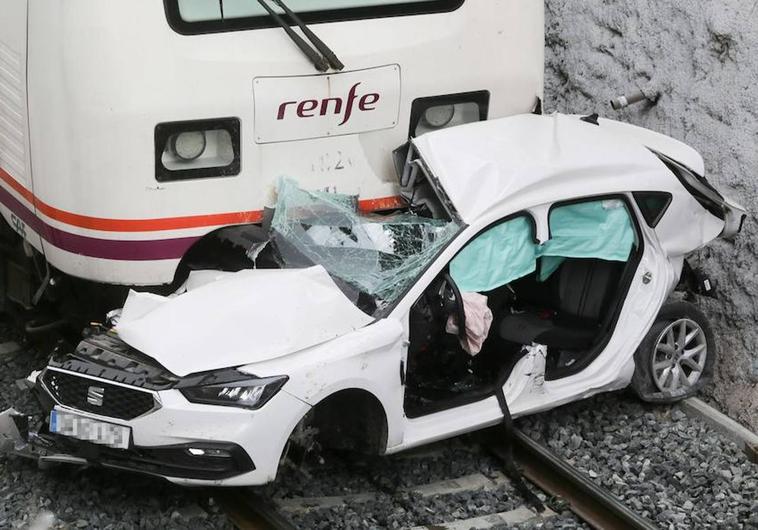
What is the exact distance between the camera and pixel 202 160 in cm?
720

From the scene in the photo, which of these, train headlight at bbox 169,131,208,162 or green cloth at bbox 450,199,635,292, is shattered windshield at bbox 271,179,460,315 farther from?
train headlight at bbox 169,131,208,162

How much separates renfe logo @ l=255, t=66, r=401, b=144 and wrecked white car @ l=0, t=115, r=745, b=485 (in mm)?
283

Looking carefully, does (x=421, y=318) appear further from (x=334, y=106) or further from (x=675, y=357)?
(x=675, y=357)

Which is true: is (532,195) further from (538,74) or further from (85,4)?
(85,4)

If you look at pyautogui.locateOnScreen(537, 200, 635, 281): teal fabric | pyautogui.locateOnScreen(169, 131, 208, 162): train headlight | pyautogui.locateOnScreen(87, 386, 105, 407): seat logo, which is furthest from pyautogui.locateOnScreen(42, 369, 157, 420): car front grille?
pyautogui.locateOnScreen(537, 200, 635, 281): teal fabric

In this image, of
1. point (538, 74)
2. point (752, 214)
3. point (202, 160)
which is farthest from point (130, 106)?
point (752, 214)

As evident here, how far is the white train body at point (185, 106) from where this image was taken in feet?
22.5

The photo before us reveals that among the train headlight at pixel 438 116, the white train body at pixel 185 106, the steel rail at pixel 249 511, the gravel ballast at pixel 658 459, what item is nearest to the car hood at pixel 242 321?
the white train body at pixel 185 106

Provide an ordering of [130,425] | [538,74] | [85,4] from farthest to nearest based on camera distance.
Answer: [538,74], [85,4], [130,425]

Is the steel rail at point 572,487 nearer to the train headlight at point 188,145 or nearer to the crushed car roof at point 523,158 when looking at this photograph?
the crushed car roof at point 523,158

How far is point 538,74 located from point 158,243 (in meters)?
2.46

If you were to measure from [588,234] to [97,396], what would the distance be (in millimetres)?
2721

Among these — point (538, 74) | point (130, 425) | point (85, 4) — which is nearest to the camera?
point (130, 425)

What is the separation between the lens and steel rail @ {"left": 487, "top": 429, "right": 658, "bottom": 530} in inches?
272
